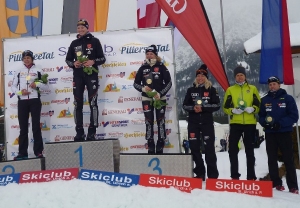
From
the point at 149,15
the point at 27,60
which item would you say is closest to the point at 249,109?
the point at 27,60

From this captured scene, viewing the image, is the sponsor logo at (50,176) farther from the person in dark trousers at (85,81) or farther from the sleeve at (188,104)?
the sleeve at (188,104)

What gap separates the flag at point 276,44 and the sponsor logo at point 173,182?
11.3 ft

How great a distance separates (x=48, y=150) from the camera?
5.25m

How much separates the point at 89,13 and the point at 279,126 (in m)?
5.26

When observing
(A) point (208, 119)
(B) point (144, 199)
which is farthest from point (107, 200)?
(A) point (208, 119)

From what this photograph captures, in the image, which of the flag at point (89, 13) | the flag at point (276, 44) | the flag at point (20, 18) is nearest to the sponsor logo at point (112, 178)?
the flag at point (276, 44)

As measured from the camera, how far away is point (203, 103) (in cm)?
545

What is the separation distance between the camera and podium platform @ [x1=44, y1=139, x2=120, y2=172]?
514cm

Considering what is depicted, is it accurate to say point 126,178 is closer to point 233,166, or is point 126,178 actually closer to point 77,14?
point 233,166

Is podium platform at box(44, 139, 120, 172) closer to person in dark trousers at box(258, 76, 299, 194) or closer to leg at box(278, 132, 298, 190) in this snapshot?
person in dark trousers at box(258, 76, 299, 194)

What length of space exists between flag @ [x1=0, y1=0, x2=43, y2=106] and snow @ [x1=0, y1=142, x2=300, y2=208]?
5075 millimetres

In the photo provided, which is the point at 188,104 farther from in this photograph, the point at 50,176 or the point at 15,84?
the point at 15,84

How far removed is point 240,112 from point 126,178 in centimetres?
203

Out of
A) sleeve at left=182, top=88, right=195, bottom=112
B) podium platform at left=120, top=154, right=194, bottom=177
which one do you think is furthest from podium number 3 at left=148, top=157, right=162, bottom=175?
sleeve at left=182, top=88, right=195, bottom=112
